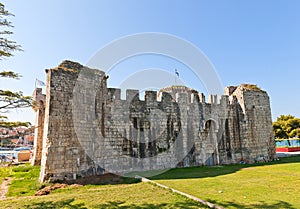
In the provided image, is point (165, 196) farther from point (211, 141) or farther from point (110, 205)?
point (211, 141)

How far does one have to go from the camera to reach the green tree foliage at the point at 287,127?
36.8 m

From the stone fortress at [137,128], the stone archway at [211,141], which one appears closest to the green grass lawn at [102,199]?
the stone fortress at [137,128]

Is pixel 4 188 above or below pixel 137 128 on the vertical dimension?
below

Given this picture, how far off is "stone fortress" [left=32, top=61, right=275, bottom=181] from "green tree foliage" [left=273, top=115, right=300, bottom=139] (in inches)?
884

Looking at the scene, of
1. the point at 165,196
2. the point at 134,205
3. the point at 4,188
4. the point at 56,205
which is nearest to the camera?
the point at 134,205

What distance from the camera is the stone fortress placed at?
35.4 feet

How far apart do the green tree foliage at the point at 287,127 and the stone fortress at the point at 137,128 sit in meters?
22.4

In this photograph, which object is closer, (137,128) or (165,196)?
(165,196)

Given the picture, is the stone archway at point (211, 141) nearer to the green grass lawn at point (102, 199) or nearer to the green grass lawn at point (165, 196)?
the green grass lawn at point (165, 196)

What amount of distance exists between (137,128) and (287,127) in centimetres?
3458

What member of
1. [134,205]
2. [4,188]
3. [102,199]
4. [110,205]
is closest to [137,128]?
[102,199]

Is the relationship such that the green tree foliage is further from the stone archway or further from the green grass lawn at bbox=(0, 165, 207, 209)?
the green grass lawn at bbox=(0, 165, 207, 209)

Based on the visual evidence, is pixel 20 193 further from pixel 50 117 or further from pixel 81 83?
pixel 81 83

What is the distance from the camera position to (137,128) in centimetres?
1419
